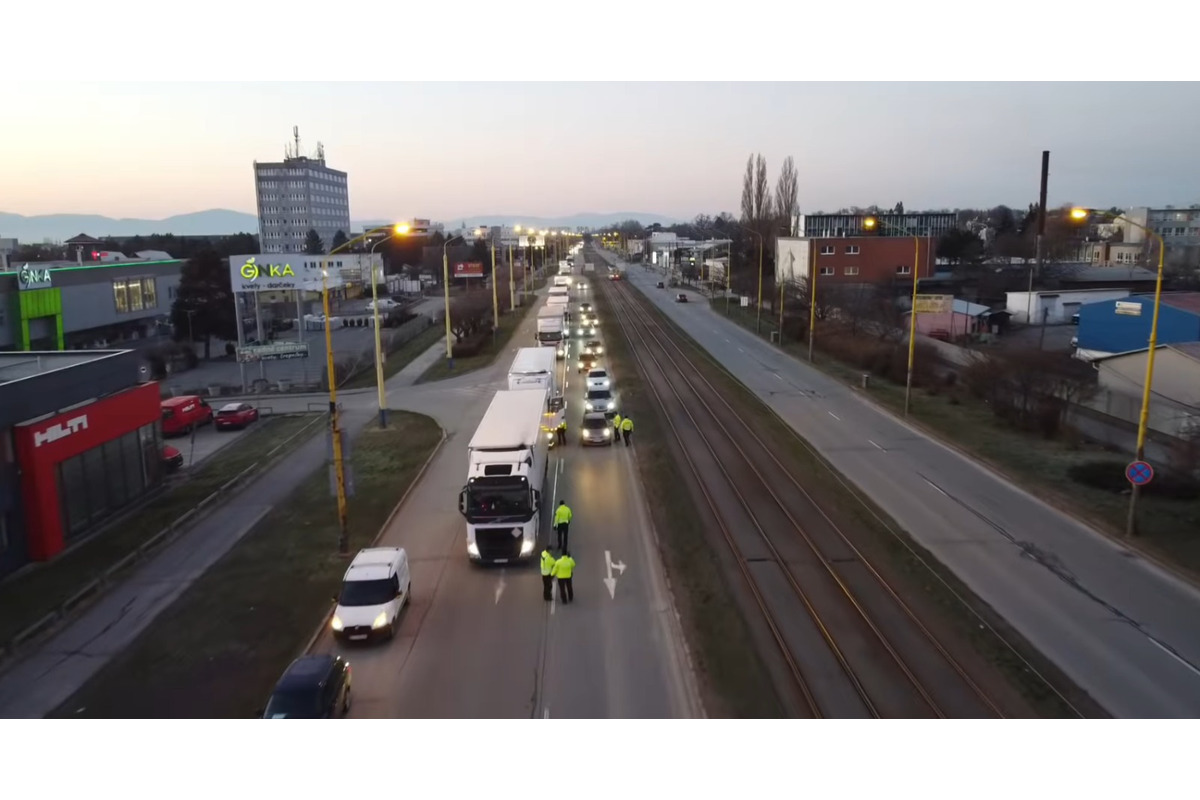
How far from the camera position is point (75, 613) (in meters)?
15.6

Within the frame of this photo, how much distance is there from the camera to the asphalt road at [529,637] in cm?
1208

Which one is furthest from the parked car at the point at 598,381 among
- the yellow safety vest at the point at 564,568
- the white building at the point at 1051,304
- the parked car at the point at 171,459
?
the white building at the point at 1051,304

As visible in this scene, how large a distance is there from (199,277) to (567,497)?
136 ft

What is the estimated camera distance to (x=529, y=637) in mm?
14180

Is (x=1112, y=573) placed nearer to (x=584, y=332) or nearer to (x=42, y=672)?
(x=42, y=672)

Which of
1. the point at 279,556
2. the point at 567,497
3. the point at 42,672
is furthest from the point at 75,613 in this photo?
the point at 567,497

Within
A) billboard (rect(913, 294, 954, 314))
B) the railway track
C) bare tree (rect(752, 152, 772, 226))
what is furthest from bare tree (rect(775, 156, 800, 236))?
the railway track

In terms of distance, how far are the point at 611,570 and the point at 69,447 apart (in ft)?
44.2

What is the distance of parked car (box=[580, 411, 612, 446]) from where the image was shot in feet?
89.2

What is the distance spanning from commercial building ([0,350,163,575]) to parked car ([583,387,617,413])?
47.3 feet

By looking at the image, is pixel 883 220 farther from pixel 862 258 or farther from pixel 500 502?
pixel 500 502

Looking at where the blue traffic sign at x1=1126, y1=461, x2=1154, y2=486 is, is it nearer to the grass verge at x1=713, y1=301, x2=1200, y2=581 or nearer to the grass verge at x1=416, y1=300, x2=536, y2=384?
the grass verge at x1=713, y1=301, x2=1200, y2=581

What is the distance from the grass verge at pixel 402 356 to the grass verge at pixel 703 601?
67.1 feet

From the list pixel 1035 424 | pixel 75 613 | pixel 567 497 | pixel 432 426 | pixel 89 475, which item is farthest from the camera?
pixel 432 426
